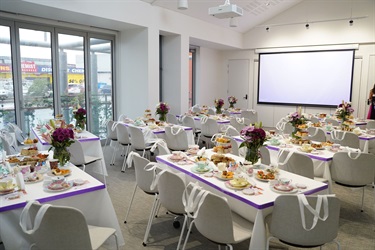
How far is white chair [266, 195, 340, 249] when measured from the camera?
2.09 meters

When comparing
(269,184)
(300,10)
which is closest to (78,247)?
(269,184)

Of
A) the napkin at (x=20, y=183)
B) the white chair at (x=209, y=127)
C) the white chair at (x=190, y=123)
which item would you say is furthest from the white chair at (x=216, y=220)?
the white chair at (x=190, y=123)

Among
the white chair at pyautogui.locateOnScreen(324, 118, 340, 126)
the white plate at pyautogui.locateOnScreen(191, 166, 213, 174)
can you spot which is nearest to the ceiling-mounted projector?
the white plate at pyautogui.locateOnScreen(191, 166, 213, 174)

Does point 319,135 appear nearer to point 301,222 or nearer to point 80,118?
point 301,222

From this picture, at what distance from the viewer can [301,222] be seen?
2102 mm

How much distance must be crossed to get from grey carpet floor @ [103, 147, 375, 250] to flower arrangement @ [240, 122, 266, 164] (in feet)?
2.96

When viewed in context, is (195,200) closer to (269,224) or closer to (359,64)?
(269,224)

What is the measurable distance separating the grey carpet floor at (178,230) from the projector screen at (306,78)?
5.92 metres

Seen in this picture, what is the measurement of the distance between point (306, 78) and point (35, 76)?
8553 mm

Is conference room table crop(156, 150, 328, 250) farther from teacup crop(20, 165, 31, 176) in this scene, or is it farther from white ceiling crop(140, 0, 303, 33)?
white ceiling crop(140, 0, 303, 33)

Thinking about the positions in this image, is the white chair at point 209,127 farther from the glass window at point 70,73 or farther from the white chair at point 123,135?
the glass window at point 70,73

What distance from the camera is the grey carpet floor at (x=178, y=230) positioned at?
122 inches

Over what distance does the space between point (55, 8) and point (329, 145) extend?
5.32m

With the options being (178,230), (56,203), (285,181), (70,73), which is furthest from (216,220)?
(70,73)
